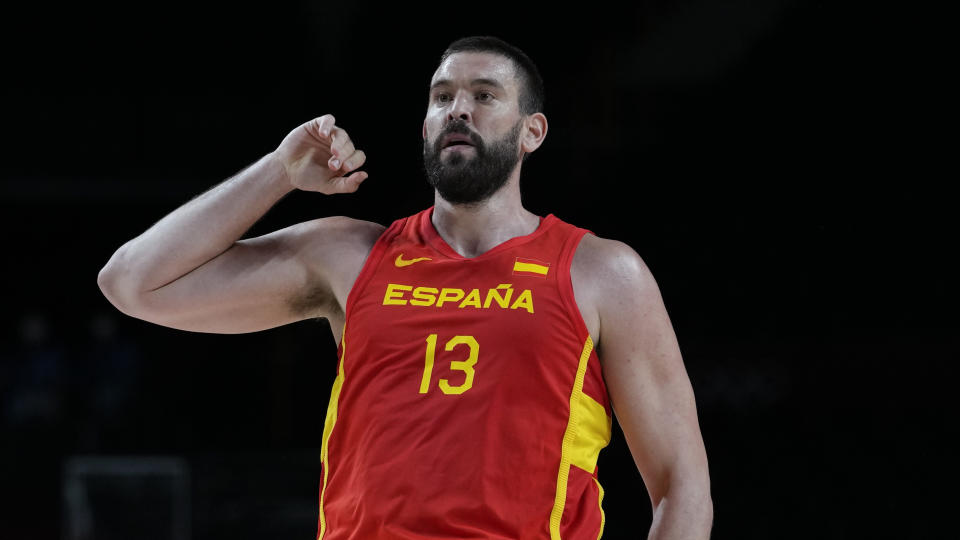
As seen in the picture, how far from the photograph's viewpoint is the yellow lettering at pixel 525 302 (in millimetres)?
1875

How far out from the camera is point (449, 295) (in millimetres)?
1919

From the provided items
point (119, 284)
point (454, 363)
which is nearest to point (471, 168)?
point (454, 363)

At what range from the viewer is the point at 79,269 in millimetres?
10727

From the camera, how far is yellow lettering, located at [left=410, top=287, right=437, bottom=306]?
1.92 meters

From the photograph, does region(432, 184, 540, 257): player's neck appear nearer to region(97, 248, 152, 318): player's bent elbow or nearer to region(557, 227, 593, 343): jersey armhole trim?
region(557, 227, 593, 343): jersey armhole trim

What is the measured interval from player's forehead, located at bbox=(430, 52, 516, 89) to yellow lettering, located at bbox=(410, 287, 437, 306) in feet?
1.40

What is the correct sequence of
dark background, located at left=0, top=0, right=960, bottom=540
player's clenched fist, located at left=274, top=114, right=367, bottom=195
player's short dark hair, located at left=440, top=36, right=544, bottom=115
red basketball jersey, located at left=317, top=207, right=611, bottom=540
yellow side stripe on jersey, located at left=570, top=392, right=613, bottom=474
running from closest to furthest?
red basketball jersey, located at left=317, top=207, right=611, bottom=540 → yellow side stripe on jersey, located at left=570, top=392, right=613, bottom=474 → player's clenched fist, located at left=274, top=114, right=367, bottom=195 → player's short dark hair, located at left=440, top=36, right=544, bottom=115 → dark background, located at left=0, top=0, right=960, bottom=540

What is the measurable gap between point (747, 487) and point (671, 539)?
8.56 ft

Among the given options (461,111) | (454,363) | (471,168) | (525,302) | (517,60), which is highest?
(517,60)

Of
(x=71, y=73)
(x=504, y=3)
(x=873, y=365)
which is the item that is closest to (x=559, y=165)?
(x=504, y=3)

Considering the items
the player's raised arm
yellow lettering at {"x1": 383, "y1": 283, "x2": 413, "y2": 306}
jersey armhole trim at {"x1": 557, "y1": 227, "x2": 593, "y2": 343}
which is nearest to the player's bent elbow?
the player's raised arm

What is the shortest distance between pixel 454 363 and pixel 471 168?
1.33 feet

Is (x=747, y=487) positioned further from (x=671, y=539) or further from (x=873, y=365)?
(x=671, y=539)

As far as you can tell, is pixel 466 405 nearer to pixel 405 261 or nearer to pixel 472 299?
pixel 472 299
